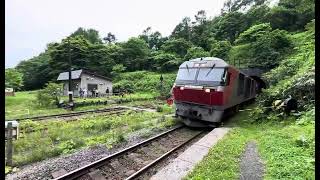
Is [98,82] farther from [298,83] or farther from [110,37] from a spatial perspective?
[110,37]

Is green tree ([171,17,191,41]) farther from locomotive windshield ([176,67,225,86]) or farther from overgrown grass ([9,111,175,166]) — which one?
locomotive windshield ([176,67,225,86])

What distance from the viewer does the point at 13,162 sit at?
859 cm

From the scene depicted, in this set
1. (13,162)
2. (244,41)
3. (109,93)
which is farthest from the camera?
(244,41)

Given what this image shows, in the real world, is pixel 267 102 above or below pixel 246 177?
above

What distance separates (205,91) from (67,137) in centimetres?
572

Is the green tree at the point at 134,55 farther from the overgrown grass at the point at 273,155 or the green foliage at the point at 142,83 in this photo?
the overgrown grass at the point at 273,155

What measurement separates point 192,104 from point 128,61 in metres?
41.4

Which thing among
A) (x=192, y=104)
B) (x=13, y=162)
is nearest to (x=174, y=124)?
(x=192, y=104)

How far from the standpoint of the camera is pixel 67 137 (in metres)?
12.1

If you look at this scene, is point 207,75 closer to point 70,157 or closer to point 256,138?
point 256,138

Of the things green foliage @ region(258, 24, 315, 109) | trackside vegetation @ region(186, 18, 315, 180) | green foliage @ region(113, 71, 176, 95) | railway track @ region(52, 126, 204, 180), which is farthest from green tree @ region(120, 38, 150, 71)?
railway track @ region(52, 126, 204, 180)

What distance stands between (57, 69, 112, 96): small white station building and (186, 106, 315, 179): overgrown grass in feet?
91.7

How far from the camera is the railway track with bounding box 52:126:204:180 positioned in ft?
23.4

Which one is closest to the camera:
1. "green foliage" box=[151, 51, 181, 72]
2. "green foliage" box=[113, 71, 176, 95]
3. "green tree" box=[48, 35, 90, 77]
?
"green foliage" box=[113, 71, 176, 95]
